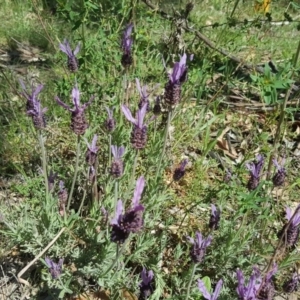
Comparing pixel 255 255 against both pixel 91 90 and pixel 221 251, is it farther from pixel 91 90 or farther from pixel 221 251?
pixel 91 90

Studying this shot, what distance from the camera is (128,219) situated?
135cm

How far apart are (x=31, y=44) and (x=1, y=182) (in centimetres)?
148

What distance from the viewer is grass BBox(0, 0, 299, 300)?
1.95 m

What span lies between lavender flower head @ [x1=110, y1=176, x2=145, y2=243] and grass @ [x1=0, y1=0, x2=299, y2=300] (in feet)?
0.39

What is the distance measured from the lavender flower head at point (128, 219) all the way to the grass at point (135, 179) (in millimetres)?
119

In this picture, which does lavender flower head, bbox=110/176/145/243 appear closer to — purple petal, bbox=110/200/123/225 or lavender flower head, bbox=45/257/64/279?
purple petal, bbox=110/200/123/225

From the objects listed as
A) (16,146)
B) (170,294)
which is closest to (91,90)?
(16,146)

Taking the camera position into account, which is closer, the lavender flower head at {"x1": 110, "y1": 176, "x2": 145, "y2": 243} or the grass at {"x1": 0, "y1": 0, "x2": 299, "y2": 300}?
the lavender flower head at {"x1": 110, "y1": 176, "x2": 145, "y2": 243}

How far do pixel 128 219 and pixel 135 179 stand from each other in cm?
112

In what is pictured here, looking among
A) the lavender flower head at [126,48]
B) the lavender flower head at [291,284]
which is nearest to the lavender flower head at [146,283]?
the lavender flower head at [291,284]

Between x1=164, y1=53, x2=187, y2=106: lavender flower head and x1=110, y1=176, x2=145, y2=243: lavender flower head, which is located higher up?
x1=164, y1=53, x2=187, y2=106: lavender flower head

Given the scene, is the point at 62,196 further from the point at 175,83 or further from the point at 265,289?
the point at 265,289

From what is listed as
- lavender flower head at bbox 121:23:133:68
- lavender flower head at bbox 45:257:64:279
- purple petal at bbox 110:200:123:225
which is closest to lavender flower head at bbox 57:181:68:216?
lavender flower head at bbox 45:257:64:279

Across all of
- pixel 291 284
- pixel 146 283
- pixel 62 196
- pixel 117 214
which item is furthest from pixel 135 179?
pixel 117 214
